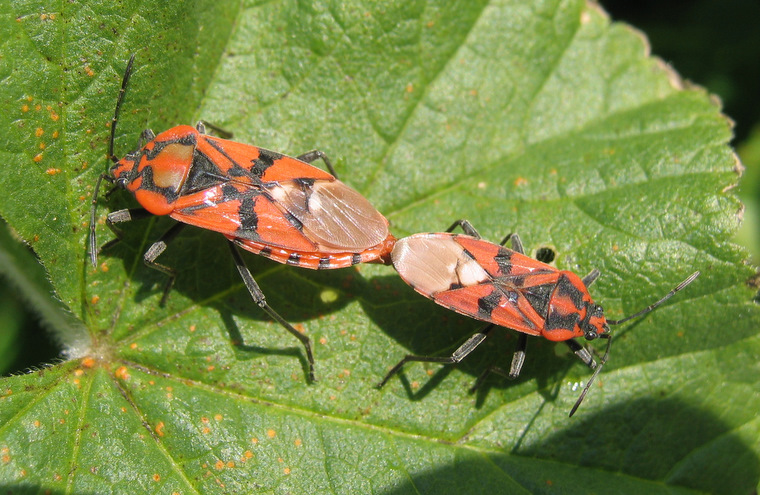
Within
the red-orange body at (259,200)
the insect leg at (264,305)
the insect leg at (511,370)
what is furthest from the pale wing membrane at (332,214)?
the insect leg at (511,370)

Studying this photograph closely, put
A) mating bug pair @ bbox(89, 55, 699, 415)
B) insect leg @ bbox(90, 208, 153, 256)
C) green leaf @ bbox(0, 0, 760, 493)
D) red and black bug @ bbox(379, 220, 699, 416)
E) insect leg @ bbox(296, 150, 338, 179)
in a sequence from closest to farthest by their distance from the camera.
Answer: green leaf @ bbox(0, 0, 760, 493)
insect leg @ bbox(90, 208, 153, 256)
mating bug pair @ bbox(89, 55, 699, 415)
red and black bug @ bbox(379, 220, 699, 416)
insect leg @ bbox(296, 150, 338, 179)

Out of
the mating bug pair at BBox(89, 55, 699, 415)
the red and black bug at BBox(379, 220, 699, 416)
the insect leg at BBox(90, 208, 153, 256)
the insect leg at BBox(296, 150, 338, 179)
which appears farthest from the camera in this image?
the insect leg at BBox(296, 150, 338, 179)

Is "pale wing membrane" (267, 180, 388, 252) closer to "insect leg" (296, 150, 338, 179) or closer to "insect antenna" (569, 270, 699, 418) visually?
"insect leg" (296, 150, 338, 179)

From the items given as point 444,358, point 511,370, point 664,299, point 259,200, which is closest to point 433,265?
point 444,358

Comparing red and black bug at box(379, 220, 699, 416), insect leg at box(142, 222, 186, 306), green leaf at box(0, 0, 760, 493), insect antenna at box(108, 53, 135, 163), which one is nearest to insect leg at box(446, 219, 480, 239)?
red and black bug at box(379, 220, 699, 416)

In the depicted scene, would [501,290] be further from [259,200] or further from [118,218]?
[118,218]

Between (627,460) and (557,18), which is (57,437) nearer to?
(627,460)
